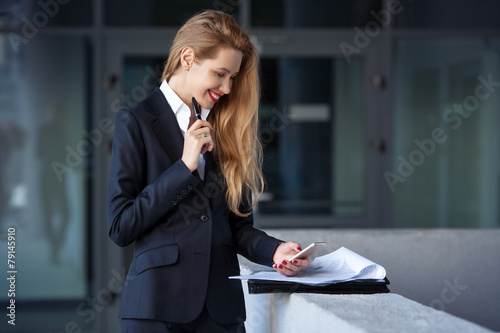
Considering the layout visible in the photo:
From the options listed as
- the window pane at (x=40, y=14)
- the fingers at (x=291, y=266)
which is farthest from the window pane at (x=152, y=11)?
the fingers at (x=291, y=266)

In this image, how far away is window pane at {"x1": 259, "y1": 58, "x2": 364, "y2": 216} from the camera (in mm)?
5090

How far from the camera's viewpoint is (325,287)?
162 centimetres

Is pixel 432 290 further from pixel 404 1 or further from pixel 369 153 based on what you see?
pixel 404 1

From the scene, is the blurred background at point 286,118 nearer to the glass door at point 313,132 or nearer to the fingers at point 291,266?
the glass door at point 313,132

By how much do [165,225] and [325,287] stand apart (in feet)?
1.43

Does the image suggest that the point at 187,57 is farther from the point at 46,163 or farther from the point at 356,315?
the point at 46,163

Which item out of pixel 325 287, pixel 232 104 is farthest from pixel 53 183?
pixel 325 287

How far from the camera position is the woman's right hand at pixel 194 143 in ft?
5.24

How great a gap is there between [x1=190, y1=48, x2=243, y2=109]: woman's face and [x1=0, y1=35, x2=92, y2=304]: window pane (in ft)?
11.3

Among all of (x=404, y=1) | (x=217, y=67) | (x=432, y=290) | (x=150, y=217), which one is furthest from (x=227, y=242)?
(x=404, y=1)

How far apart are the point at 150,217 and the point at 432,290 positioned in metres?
2.55

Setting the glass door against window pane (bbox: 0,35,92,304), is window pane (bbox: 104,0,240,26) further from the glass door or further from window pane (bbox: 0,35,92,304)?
window pane (bbox: 0,35,92,304)

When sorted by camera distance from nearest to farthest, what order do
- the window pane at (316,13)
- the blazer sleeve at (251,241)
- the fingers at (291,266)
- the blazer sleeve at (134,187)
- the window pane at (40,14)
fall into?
the blazer sleeve at (134,187), the fingers at (291,266), the blazer sleeve at (251,241), the window pane at (40,14), the window pane at (316,13)

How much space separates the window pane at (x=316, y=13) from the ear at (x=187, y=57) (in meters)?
3.39
